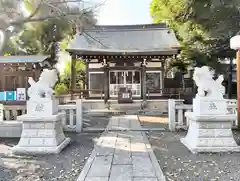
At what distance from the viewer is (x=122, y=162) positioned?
488 cm

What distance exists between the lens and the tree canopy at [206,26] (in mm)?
10602

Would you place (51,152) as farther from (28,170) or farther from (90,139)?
(90,139)

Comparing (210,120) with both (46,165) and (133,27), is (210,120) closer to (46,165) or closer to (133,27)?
(46,165)

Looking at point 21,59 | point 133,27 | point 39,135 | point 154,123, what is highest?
point 133,27

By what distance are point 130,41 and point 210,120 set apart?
1451 cm

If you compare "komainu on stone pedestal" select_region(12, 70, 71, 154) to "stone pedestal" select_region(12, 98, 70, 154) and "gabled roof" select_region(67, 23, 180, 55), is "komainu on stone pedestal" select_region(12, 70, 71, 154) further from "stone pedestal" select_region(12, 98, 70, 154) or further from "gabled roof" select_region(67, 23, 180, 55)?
"gabled roof" select_region(67, 23, 180, 55)

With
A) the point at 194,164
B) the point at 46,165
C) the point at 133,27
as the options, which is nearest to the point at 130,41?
the point at 133,27

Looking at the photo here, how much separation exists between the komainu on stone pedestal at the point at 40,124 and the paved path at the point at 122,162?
93 centimetres

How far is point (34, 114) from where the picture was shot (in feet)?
19.7

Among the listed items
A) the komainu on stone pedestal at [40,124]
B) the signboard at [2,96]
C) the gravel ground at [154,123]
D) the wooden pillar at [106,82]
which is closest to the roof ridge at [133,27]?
the wooden pillar at [106,82]

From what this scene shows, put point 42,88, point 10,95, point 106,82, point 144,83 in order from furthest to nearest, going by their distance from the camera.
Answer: point 106,82 → point 144,83 → point 10,95 → point 42,88

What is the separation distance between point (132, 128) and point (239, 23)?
5663 millimetres

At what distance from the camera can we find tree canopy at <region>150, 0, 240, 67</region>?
10602mm

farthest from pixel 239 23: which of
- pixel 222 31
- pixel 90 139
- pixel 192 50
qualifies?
pixel 90 139
